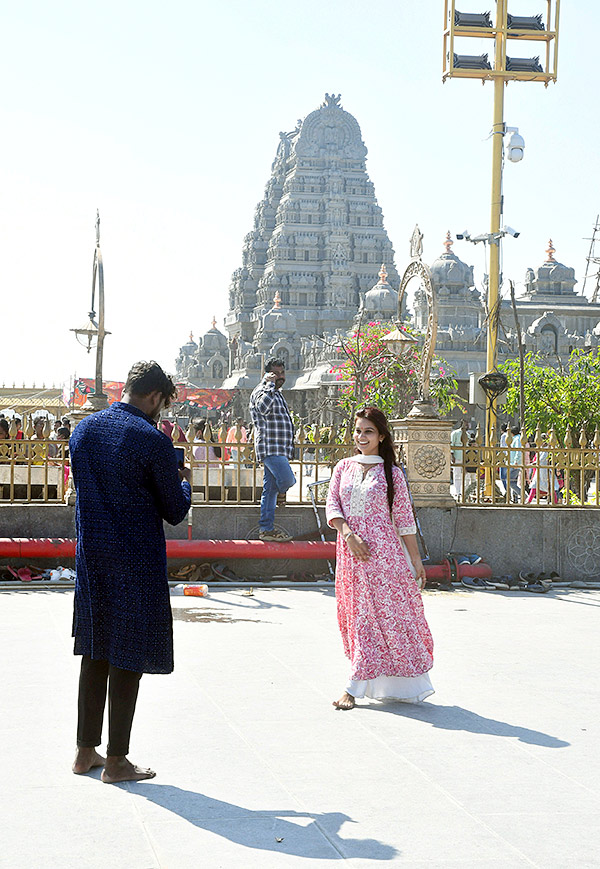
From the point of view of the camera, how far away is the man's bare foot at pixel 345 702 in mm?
5617

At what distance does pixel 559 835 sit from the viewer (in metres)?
3.75

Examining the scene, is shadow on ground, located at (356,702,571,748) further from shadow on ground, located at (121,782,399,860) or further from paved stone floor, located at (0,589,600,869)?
shadow on ground, located at (121,782,399,860)

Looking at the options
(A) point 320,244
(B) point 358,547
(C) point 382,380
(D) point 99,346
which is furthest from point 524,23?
(A) point 320,244

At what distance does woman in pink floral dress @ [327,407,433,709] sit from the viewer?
5.79m

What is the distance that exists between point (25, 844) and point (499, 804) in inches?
66.1

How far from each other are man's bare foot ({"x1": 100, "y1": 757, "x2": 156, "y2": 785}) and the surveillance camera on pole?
12300 mm

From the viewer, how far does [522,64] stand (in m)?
15.7

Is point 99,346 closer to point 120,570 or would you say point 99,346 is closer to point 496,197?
point 496,197

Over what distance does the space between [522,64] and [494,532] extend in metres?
7.57

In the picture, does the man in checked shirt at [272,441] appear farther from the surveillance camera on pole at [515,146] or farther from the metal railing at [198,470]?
the surveillance camera on pole at [515,146]

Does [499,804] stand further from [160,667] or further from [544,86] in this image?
[544,86]

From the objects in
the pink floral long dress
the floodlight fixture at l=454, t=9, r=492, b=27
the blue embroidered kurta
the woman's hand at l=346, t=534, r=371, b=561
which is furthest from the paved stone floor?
the floodlight fixture at l=454, t=9, r=492, b=27

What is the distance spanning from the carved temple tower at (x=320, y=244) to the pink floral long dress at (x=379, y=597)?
69129 mm

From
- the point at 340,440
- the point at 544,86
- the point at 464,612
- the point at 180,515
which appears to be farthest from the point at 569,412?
the point at 180,515
